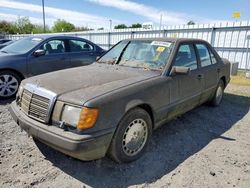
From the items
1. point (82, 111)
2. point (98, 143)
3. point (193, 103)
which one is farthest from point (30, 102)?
point (193, 103)

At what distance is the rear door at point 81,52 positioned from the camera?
21.2 ft

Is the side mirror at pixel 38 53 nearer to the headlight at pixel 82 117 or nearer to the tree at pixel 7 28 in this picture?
the headlight at pixel 82 117

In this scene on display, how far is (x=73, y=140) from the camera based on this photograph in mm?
2180

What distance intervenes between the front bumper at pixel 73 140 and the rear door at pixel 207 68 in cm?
265

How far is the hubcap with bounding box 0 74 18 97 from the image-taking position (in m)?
Answer: 5.23

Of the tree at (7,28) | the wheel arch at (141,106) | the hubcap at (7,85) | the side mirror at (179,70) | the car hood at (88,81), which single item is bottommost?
the hubcap at (7,85)

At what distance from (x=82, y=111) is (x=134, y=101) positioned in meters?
0.70

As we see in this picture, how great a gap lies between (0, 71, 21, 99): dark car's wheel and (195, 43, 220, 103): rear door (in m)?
4.34

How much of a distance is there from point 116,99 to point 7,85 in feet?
13.0

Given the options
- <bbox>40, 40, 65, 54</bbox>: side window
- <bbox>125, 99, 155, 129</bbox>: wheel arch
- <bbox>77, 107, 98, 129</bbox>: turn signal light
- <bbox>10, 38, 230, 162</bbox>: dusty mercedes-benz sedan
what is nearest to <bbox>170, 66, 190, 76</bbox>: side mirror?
<bbox>10, 38, 230, 162</bbox>: dusty mercedes-benz sedan

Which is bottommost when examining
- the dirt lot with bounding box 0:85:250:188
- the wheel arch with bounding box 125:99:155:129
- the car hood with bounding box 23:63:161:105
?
the dirt lot with bounding box 0:85:250:188

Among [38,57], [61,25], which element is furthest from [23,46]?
[61,25]

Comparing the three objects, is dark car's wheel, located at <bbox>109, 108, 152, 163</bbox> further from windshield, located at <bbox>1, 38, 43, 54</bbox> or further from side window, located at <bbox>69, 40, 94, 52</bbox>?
side window, located at <bbox>69, 40, 94, 52</bbox>

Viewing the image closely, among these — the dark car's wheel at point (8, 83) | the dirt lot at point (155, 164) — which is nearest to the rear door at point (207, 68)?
the dirt lot at point (155, 164)
